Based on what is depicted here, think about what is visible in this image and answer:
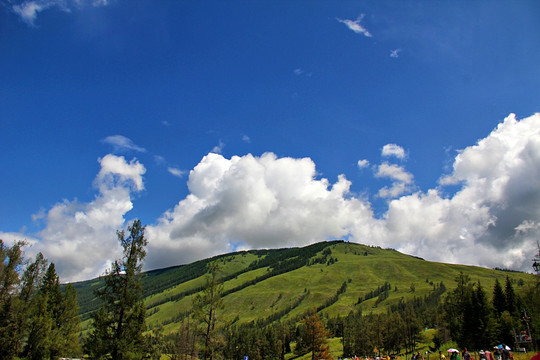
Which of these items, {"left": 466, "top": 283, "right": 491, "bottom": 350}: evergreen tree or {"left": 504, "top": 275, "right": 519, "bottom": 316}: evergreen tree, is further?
{"left": 504, "top": 275, "right": 519, "bottom": 316}: evergreen tree

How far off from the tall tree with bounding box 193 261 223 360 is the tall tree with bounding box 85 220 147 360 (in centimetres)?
688

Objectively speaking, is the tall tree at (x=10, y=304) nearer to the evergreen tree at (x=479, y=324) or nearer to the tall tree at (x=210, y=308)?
the tall tree at (x=210, y=308)

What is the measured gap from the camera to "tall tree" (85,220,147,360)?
27.8 metres

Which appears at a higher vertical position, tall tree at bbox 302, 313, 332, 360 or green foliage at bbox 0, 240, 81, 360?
green foliage at bbox 0, 240, 81, 360

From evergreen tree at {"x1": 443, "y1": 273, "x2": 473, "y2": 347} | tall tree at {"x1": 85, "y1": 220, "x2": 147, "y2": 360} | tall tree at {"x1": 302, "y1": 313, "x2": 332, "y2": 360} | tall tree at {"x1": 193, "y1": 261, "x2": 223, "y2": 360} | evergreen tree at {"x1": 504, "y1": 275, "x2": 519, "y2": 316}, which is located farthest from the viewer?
tall tree at {"x1": 302, "y1": 313, "x2": 332, "y2": 360}

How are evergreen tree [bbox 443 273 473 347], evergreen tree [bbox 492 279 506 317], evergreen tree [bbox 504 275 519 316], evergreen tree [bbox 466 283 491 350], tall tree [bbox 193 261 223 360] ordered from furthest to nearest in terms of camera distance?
1. evergreen tree [bbox 492 279 506 317]
2. evergreen tree [bbox 504 275 519 316]
3. evergreen tree [bbox 443 273 473 347]
4. evergreen tree [bbox 466 283 491 350]
5. tall tree [bbox 193 261 223 360]

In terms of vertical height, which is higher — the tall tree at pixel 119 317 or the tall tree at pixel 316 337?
the tall tree at pixel 119 317

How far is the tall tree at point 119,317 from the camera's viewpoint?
27.8 meters

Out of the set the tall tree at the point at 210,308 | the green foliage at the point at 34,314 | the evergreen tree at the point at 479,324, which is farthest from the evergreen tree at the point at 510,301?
the green foliage at the point at 34,314

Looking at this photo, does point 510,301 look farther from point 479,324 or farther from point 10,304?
point 10,304

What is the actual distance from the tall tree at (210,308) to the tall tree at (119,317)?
6.88 metres

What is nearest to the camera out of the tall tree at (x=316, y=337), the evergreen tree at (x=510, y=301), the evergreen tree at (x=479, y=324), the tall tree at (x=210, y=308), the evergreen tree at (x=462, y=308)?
the tall tree at (x=210, y=308)

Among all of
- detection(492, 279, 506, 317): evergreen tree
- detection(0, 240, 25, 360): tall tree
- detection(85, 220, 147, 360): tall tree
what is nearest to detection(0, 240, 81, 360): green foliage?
detection(0, 240, 25, 360): tall tree

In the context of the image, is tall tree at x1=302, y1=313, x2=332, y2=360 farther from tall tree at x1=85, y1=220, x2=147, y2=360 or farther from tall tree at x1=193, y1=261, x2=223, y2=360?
tall tree at x1=85, y1=220, x2=147, y2=360
